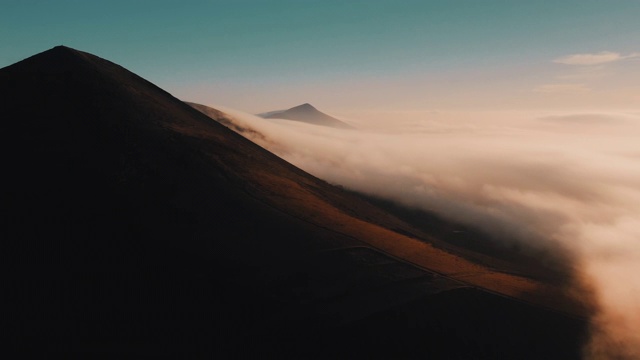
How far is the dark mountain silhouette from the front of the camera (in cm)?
2527

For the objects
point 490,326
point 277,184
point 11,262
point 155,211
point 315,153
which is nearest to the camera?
point 11,262

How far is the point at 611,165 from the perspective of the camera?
189 metres

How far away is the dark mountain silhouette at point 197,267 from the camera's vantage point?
82.9 ft

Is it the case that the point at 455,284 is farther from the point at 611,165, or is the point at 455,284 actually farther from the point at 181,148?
the point at 611,165

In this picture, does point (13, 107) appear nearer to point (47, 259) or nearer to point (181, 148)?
point (181, 148)

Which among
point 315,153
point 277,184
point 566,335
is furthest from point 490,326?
point 315,153

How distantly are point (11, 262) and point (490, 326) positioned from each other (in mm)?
36442

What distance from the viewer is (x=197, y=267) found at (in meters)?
28.8

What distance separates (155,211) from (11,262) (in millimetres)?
10191

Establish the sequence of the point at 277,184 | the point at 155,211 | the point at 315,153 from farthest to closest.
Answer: the point at 315,153 → the point at 277,184 → the point at 155,211

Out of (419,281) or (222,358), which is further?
(419,281)

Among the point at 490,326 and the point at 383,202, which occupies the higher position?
the point at 383,202

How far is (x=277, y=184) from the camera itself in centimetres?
4378

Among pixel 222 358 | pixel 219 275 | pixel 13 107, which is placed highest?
pixel 13 107
